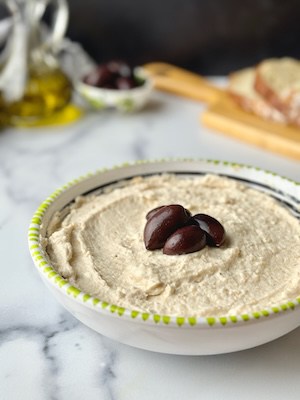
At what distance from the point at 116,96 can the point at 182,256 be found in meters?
1.06

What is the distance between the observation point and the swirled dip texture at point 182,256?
95 centimetres

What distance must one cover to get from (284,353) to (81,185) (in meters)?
0.53

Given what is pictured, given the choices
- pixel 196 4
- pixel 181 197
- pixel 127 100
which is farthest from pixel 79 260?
pixel 196 4

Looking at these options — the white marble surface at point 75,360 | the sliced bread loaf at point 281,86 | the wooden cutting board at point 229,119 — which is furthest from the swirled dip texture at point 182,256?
the sliced bread loaf at point 281,86

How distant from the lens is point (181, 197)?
49.2 inches

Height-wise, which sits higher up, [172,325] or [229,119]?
[172,325]

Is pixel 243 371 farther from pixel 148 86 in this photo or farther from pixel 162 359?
pixel 148 86

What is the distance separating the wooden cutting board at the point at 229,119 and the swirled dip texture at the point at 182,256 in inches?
20.4

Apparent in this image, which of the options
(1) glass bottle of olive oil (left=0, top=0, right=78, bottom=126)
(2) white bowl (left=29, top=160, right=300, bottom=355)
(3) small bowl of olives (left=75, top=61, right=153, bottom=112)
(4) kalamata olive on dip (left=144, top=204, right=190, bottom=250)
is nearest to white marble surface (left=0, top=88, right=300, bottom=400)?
(2) white bowl (left=29, top=160, right=300, bottom=355)

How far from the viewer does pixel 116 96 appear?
1968 millimetres

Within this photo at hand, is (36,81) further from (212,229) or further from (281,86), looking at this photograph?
(212,229)

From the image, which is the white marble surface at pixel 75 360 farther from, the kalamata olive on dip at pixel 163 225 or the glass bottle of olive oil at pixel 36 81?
the glass bottle of olive oil at pixel 36 81

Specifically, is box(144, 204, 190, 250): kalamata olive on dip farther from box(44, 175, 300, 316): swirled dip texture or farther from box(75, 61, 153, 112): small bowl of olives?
box(75, 61, 153, 112): small bowl of olives

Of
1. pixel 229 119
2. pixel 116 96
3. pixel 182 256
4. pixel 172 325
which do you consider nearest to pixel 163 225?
pixel 182 256
